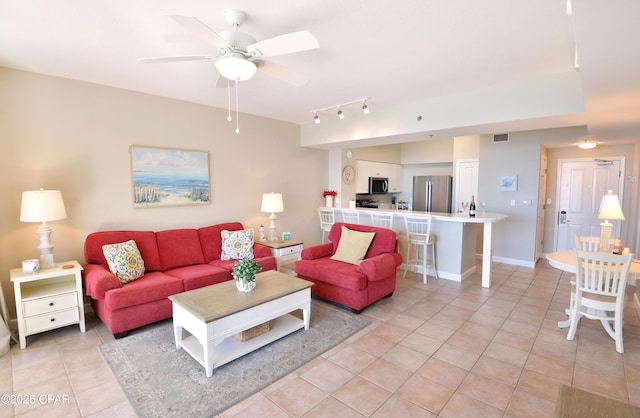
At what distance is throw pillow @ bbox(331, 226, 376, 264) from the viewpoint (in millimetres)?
3934

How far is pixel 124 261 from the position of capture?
3184mm

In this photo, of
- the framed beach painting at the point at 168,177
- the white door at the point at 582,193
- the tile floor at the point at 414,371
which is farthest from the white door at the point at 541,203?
the framed beach painting at the point at 168,177

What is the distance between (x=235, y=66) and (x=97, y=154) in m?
2.36

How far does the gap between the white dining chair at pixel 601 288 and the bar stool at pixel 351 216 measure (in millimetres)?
3173

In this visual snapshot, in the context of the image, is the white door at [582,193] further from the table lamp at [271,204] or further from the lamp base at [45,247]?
the lamp base at [45,247]

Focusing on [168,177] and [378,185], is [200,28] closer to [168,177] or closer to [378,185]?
[168,177]

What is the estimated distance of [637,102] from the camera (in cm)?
270

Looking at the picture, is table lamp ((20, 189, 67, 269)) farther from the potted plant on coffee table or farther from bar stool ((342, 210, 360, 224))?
bar stool ((342, 210, 360, 224))

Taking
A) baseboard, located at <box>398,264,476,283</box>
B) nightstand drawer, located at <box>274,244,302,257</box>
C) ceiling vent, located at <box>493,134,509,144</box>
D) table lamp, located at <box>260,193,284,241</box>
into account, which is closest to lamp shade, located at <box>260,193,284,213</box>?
table lamp, located at <box>260,193,284,241</box>

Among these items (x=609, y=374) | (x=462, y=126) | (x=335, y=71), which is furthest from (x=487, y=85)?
(x=609, y=374)

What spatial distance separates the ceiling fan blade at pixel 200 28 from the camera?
1649 mm

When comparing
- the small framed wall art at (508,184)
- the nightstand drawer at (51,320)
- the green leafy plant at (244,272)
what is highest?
the small framed wall art at (508,184)

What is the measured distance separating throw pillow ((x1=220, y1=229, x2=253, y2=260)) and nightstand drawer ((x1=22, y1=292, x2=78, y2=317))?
1604 millimetres

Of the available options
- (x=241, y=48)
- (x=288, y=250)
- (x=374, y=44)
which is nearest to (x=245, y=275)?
(x=288, y=250)
